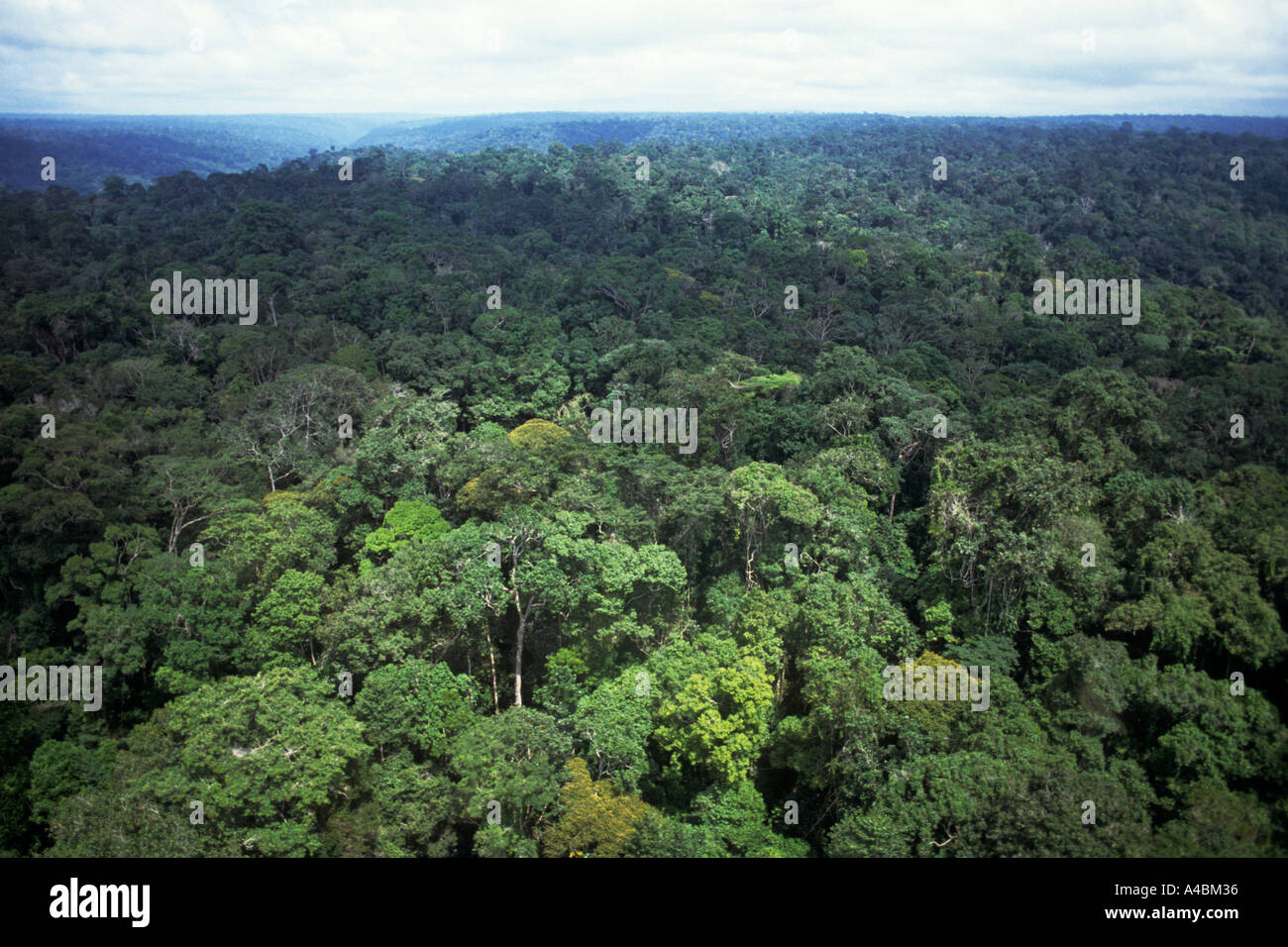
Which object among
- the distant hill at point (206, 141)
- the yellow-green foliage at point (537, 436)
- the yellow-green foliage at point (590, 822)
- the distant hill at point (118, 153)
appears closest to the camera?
the yellow-green foliage at point (590, 822)

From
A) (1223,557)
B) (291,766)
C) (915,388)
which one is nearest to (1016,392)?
(915,388)

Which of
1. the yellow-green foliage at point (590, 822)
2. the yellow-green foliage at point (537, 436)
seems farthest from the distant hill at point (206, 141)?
the yellow-green foliage at point (590, 822)

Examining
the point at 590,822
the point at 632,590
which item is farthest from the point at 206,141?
the point at 590,822

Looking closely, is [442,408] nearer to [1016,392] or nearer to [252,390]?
[252,390]

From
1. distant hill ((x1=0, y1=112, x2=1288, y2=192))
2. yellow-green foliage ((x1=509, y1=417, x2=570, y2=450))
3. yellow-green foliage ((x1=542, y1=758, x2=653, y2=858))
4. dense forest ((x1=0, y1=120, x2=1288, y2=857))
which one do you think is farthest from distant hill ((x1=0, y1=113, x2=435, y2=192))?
yellow-green foliage ((x1=542, y1=758, x2=653, y2=858))

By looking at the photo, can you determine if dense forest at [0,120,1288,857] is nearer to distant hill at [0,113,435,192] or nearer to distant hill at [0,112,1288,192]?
distant hill at [0,113,435,192]

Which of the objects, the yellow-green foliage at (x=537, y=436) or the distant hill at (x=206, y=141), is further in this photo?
the distant hill at (x=206, y=141)

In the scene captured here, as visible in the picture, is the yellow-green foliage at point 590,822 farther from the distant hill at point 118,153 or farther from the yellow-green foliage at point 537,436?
the distant hill at point 118,153
